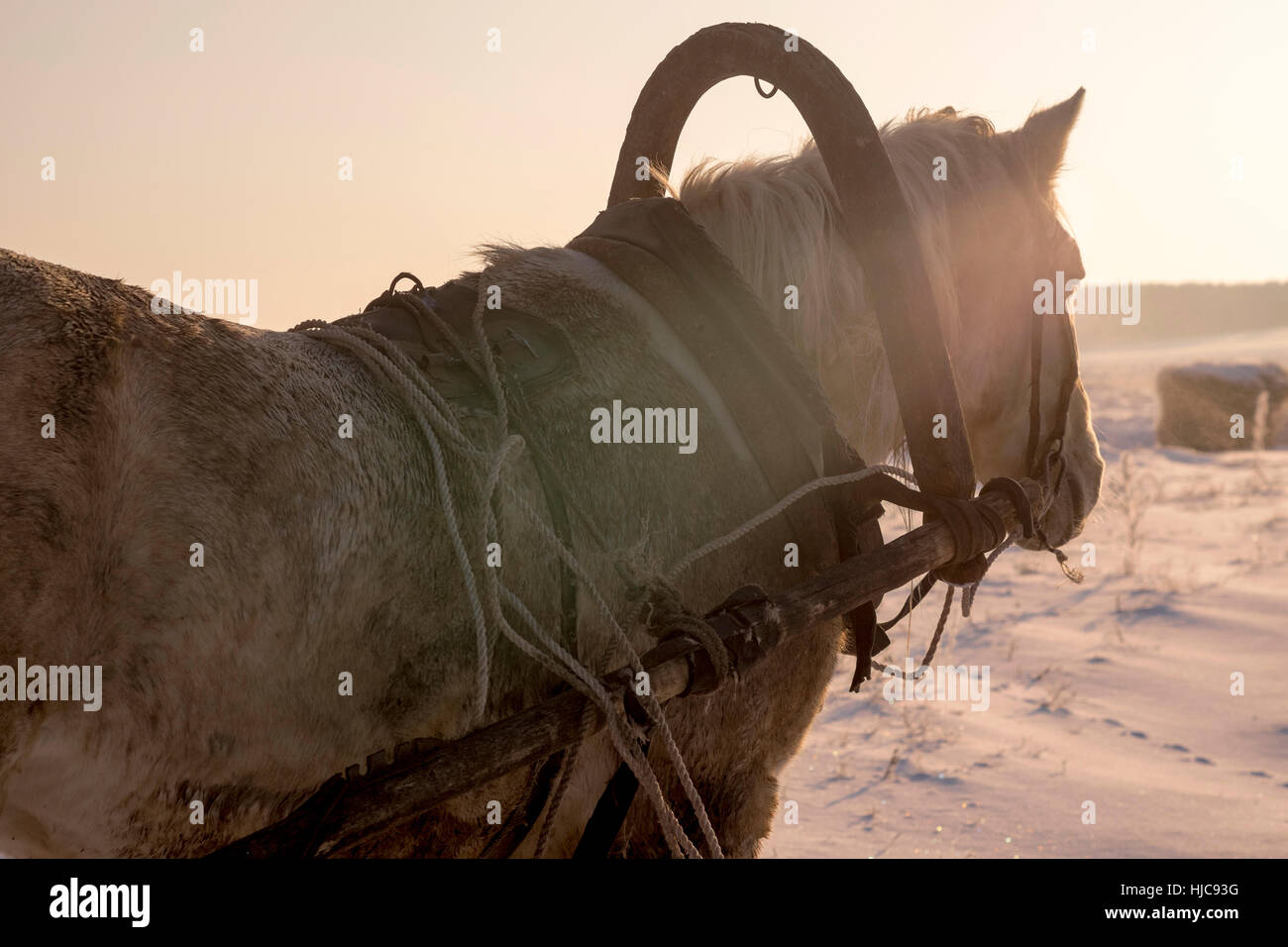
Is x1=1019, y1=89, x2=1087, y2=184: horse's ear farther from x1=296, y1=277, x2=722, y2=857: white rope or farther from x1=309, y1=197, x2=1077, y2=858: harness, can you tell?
x1=296, y1=277, x2=722, y2=857: white rope

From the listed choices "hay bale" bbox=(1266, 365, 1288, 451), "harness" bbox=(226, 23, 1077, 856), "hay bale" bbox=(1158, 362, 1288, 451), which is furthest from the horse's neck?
"hay bale" bbox=(1266, 365, 1288, 451)

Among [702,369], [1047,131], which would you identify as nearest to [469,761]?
[702,369]

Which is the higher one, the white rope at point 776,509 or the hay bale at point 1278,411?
the hay bale at point 1278,411

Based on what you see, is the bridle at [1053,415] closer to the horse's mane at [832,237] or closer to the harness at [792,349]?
the horse's mane at [832,237]

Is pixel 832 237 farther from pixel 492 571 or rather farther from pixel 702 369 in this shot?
pixel 492 571

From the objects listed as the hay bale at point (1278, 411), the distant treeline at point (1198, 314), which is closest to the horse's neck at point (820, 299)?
the hay bale at point (1278, 411)

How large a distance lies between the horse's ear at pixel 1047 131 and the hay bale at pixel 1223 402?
45.8 ft

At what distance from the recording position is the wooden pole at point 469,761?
4.41ft

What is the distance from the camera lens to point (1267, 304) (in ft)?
241

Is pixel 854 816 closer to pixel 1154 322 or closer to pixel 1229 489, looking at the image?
pixel 1229 489

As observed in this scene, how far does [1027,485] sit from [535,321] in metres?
1.47

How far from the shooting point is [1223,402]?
15.2 m
